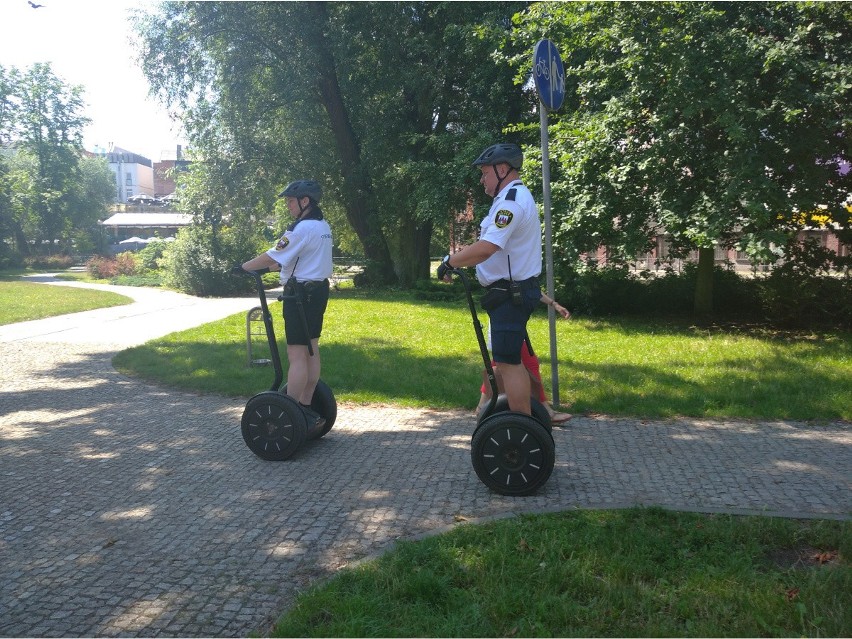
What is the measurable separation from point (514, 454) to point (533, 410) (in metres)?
0.62

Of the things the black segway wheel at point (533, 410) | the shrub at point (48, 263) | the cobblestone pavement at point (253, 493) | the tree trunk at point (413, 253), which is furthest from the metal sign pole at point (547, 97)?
the shrub at point (48, 263)

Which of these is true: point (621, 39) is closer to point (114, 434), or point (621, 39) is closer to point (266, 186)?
point (114, 434)

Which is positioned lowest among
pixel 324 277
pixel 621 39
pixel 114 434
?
pixel 114 434

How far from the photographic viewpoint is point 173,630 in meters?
3.21

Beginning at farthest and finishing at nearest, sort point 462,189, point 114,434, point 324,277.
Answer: point 462,189
point 114,434
point 324,277

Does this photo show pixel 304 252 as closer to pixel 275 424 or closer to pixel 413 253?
pixel 275 424

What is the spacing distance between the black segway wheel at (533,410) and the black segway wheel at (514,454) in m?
0.33

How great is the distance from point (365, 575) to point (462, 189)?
16.5 m

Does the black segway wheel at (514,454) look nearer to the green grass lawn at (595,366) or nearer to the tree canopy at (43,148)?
the green grass lawn at (595,366)

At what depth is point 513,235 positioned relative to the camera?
192 inches

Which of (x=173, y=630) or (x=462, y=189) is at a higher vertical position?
(x=462, y=189)

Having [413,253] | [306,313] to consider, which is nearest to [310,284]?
[306,313]

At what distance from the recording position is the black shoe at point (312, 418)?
5.86 m

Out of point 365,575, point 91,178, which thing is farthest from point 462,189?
point 91,178
